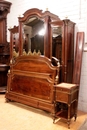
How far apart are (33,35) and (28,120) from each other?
1.84 metres

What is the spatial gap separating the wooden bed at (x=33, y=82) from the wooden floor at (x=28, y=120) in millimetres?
153

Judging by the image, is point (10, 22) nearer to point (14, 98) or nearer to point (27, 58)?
point (27, 58)

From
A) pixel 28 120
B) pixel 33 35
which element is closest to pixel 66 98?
pixel 28 120

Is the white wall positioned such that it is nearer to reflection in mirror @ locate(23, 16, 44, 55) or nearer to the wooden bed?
reflection in mirror @ locate(23, 16, 44, 55)

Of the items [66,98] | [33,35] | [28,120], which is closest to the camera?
[66,98]

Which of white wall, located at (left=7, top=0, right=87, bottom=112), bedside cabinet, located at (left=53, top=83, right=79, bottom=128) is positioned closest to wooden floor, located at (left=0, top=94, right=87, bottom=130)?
bedside cabinet, located at (left=53, top=83, right=79, bottom=128)

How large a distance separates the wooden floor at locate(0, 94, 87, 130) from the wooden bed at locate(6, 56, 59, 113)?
153mm

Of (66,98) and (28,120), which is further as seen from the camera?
(28,120)

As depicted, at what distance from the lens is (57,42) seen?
10.2ft

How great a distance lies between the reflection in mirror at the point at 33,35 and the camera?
3.31 metres

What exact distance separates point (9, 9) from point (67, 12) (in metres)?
2.15

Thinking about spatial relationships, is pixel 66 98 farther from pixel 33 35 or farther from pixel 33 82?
pixel 33 35

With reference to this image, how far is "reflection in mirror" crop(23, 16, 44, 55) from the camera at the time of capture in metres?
3.31

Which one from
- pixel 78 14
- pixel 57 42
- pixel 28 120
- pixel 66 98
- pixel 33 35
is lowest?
pixel 28 120
